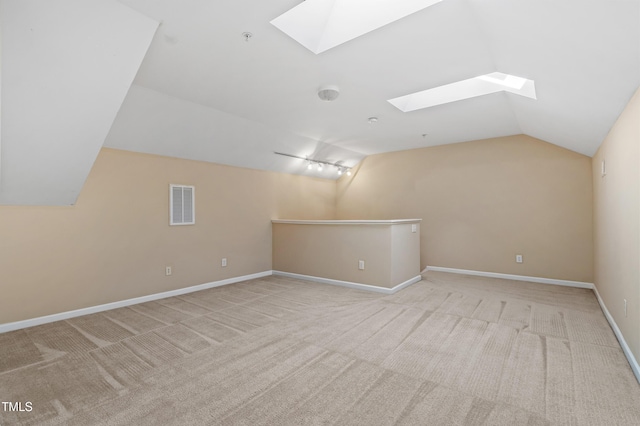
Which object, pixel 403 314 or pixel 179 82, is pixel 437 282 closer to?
pixel 403 314

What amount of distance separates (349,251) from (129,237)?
3081 millimetres

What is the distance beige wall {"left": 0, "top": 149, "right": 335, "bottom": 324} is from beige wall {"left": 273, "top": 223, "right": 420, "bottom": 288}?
1.62 feet

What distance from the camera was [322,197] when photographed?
6.88 meters

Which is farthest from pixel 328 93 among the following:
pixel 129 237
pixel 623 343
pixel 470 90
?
pixel 623 343

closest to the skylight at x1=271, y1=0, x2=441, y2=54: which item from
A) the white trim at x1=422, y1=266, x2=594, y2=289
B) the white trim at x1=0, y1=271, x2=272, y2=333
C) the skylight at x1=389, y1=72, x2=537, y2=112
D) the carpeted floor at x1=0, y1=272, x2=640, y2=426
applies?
the skylight at x1=389, y1=72, x2=537, y2=112

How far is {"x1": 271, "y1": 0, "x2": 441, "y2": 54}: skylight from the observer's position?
80.3 inches

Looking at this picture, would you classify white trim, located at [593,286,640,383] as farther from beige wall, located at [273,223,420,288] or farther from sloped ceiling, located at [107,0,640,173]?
beige wall, located at [273,223,420,288]

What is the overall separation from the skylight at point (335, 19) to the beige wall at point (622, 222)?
1.85 metres

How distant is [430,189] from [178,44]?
4915 mm

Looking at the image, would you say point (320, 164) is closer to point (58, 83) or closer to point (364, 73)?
point (364, 73)

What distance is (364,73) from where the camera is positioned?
281cm

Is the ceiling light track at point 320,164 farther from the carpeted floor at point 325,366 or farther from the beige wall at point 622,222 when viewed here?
the beige wall at point 622,222

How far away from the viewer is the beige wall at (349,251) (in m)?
4.32

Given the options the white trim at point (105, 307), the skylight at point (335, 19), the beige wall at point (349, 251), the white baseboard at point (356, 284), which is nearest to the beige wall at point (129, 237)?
the white trim at point (105, 307)
